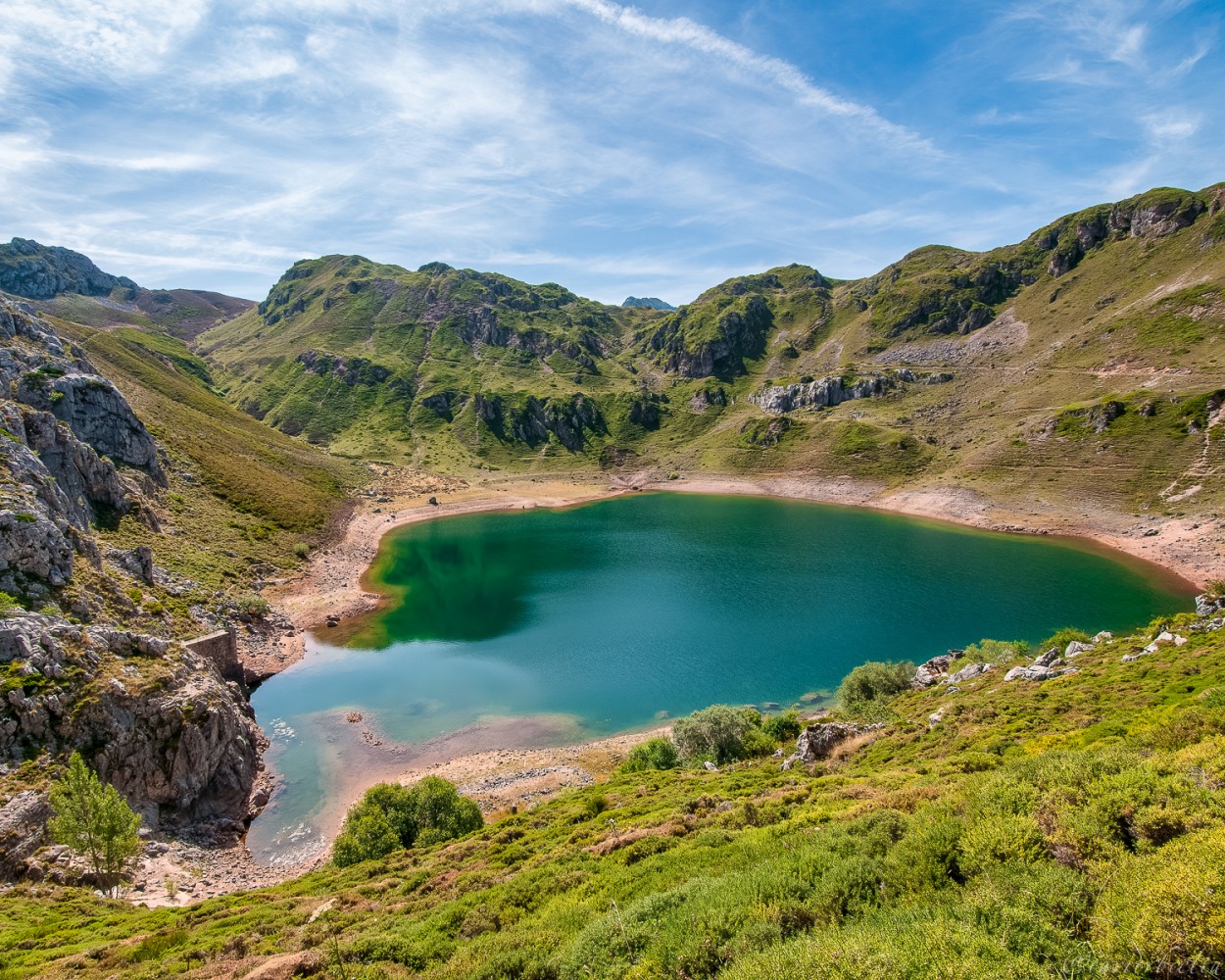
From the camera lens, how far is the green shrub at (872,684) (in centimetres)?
4381

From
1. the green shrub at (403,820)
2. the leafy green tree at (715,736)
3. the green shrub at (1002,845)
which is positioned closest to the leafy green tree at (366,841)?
the green shrub at (403,820)

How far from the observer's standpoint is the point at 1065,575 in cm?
8525

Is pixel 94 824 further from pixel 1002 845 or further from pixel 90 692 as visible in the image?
pixel 1002 845

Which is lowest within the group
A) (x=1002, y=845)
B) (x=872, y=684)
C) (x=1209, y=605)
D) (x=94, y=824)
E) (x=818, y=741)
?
(x=872, y=684)

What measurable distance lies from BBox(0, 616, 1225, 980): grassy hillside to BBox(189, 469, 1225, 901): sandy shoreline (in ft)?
49.9

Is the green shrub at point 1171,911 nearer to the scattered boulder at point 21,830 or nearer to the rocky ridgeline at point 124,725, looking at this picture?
the scattered boulder at point 21,830

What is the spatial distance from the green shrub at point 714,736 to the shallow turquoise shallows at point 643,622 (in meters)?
13.8

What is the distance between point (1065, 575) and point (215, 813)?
111420 millimetres

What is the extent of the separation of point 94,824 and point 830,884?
3354 centimetres

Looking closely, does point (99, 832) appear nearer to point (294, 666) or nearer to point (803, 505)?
point (294, 666)

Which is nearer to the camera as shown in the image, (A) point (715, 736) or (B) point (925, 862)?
(B) point (925, 862)

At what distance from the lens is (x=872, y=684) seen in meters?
44.2

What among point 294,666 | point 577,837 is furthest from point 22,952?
point 294,666

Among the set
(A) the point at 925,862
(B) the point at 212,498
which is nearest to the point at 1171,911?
(A) the point at 925,862
